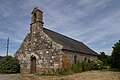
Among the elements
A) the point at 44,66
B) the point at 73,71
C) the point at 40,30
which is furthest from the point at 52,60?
the point at 40,30

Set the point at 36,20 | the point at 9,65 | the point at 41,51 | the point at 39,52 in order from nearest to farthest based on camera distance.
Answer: the point at 41,51 < the point at 39,52 < the point at 36,20 < the point at 9,65

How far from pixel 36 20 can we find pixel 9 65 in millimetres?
7616

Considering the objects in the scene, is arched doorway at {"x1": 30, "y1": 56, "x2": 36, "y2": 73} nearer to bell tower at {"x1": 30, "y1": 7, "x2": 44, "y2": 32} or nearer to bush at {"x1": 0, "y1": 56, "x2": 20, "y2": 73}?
bush at {"x1": 0, "y1": 56, "x2": 20, "y2": 73}

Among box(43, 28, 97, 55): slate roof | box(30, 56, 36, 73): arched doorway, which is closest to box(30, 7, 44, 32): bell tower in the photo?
box(43, 28, 97, 55): slate roof

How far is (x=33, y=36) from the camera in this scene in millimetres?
24094

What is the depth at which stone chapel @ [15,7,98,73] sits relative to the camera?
21.1 metres

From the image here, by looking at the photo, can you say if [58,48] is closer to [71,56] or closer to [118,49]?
[71,56]

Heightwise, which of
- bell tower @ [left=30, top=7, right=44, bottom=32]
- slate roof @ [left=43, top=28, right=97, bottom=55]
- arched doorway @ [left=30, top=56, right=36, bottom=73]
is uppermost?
bell tower @ [left=30, top=7, right=44, bottom=32]

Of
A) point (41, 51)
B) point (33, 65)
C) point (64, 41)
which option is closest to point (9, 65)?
point (33, 65)

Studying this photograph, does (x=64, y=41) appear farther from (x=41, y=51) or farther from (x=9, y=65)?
(x=9, y=65)

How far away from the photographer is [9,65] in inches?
952

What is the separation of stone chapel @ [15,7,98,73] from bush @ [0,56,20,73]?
2.25 ft

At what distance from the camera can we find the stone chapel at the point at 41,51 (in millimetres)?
21094

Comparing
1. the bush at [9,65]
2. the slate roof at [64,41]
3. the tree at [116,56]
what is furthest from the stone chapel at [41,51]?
the tree at [116,56]
